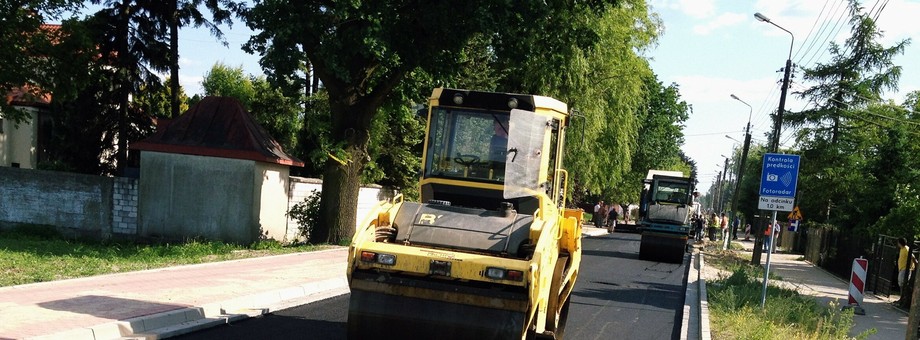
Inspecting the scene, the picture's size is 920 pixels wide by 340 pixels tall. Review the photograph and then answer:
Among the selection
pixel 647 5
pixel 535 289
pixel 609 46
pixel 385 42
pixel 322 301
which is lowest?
pixel 322 301

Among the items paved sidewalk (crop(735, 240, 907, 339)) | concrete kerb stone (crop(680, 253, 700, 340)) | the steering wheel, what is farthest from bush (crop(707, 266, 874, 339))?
the steering wheel

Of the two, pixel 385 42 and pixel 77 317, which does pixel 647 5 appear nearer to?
pixel 385 42

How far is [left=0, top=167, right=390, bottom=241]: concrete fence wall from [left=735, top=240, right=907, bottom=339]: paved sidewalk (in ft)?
47.3

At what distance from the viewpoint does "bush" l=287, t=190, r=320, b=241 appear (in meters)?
23.8

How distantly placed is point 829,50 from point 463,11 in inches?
1308

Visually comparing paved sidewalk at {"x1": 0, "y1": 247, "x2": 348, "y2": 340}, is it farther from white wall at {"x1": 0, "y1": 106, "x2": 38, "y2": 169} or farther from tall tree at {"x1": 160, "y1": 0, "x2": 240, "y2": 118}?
white wall at {"x1": 0, "y1": 106, "x2": 38, "y2": 169}

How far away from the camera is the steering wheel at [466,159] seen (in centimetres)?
972

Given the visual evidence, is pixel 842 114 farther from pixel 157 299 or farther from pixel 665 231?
pixel 157 299

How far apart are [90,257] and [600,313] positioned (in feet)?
31.3

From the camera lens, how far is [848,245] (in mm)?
29062

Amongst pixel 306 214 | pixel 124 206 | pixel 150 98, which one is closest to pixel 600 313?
pixel 306 214

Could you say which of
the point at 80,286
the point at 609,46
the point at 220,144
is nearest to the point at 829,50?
the point at 609,46

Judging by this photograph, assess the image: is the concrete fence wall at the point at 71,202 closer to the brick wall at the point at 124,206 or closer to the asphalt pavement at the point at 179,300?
the brick wall at the point at 124,206

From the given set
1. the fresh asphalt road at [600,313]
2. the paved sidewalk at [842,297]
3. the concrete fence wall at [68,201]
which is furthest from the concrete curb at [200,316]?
the concrete fence wall at [68,201]
